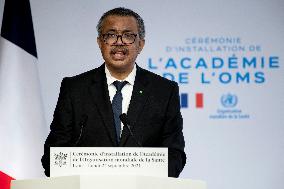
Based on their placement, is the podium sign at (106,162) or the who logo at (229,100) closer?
the podium sign at (106,162)

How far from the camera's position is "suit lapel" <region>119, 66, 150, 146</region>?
236 centimetres

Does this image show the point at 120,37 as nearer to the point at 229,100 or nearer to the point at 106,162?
the point at 106,162

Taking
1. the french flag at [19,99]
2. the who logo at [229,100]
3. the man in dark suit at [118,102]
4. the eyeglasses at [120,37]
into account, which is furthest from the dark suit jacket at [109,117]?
the who logo at [229,100]

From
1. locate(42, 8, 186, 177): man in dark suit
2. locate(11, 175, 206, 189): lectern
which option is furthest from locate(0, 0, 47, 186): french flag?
locate(11, 175, 206, 189): lectern

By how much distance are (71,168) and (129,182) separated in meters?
0.20

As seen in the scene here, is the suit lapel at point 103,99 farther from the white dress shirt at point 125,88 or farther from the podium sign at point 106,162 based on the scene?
the podium sign at point 106,162

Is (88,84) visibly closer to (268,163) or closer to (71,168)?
(71,168)

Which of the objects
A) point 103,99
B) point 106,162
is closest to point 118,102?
point 103,99

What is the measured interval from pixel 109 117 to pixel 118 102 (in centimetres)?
10

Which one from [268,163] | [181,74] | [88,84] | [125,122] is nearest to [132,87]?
[88,84]

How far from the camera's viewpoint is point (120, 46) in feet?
8.17

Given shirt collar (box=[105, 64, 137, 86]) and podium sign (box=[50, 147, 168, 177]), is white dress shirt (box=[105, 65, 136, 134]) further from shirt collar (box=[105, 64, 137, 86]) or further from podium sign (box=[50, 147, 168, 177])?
podium sign (box=[50, 147, 168, 177])

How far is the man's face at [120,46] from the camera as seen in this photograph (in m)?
2.50

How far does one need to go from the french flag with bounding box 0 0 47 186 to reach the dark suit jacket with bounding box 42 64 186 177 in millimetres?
1228
